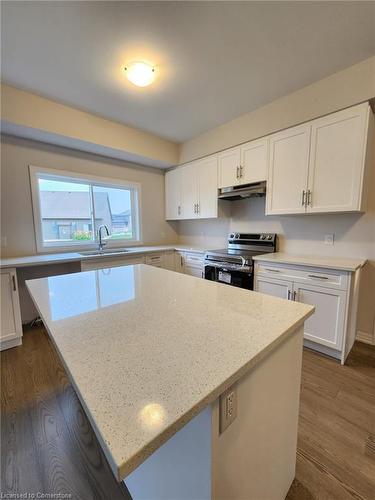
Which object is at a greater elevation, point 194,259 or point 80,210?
point 80,210

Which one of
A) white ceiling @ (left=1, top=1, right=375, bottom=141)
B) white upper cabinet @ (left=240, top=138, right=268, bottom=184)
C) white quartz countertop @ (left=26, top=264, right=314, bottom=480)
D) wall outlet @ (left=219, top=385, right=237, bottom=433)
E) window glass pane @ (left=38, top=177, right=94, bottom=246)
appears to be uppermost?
white ceiling @ (left=1, top=1, right=375, bottom=141)

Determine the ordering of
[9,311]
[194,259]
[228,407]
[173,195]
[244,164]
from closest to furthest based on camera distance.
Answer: [228,407] < [9,311] < [244,164] < [194,259] < [173,195]

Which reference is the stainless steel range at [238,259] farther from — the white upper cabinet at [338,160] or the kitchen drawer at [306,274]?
the white upper cabinet at [338,160]

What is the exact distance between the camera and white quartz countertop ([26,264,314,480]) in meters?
0.47

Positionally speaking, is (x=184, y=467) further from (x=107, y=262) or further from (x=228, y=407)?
(x=107, y=262)

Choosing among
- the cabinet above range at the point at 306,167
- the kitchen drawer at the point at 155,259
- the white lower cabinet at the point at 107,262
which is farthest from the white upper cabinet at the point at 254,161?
the white lower cabinet at the point at 107,262

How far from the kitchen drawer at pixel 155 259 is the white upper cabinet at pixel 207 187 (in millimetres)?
948

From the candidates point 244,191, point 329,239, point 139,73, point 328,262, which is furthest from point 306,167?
point 139,73

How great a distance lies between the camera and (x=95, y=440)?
1363 millimetres

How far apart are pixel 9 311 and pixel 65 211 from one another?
1.51 m

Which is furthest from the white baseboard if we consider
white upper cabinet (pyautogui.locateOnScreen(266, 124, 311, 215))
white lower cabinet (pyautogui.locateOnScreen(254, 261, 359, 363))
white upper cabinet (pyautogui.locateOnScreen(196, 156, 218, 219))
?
white upper cabinet (pyautogui.locateOnScreen(196, 156, 218, 219))

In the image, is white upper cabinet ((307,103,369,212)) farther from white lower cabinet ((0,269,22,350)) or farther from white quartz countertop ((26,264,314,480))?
white lower cabinet ((0,269,22,350))

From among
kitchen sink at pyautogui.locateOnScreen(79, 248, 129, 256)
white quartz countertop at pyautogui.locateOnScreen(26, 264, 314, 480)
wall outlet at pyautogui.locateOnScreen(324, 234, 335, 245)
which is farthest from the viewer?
kitchen sink at pyautogui.locateOnScreen(79, 248, 129, 256)

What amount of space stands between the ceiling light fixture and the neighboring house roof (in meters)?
1.88
